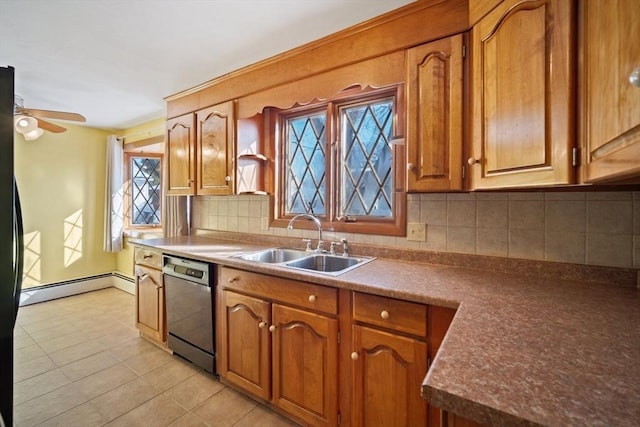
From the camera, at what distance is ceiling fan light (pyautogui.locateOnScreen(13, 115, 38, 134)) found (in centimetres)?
205

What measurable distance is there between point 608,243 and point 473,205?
1.86 ft

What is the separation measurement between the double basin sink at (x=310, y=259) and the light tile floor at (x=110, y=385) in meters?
0.89

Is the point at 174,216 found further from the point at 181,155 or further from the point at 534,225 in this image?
the point at 534,225

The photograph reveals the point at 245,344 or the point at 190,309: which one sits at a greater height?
the point at 190,309

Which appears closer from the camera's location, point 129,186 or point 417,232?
point 417,232

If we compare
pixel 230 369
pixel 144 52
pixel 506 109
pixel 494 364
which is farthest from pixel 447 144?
pixel 144 52

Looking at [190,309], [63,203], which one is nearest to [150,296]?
[190,309]

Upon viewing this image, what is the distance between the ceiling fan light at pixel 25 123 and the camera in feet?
6.72

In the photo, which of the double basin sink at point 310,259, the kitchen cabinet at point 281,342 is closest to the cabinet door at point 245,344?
the kitchen cabinet at point 281,342

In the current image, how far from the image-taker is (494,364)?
62 cm

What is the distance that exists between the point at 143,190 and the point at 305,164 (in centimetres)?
295

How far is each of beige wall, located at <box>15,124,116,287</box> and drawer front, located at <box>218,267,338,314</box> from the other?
326 centimetres

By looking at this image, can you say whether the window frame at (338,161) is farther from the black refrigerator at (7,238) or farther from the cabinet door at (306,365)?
the black refrigerator at (7,238)

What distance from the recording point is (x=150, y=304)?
242cm
